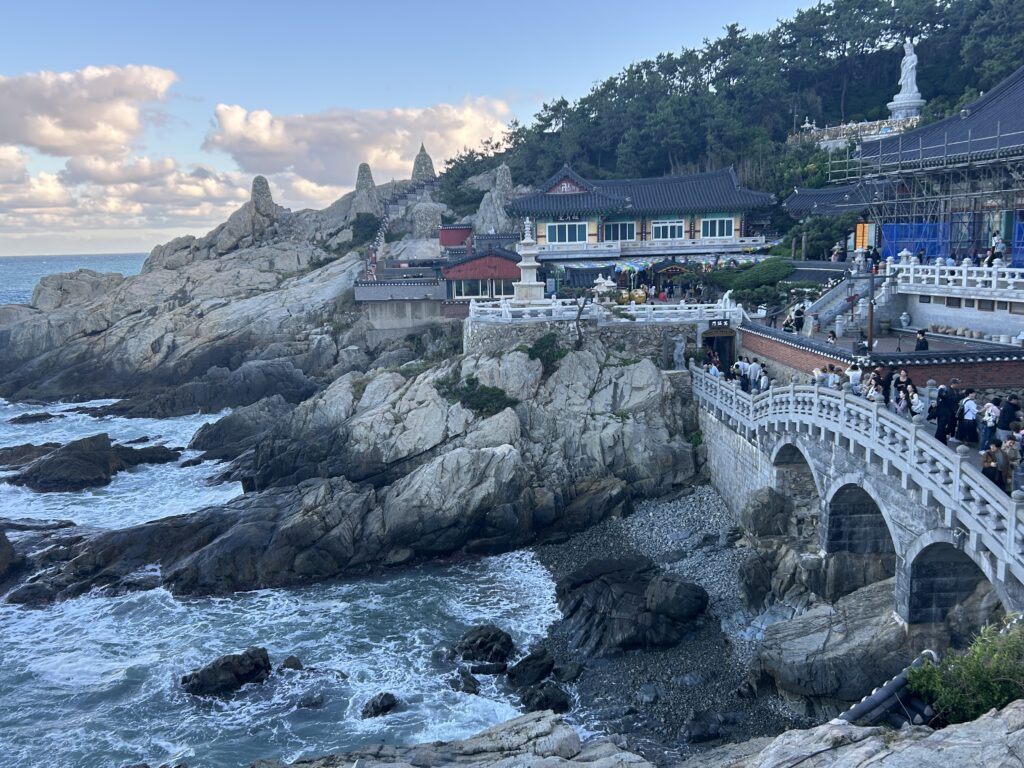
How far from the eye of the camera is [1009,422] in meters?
21.2

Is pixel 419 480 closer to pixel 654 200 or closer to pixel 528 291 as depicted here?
pixel 528 291

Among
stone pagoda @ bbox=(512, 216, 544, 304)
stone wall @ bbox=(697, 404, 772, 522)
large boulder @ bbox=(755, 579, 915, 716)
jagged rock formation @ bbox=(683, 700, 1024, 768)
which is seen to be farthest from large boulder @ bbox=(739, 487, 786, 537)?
stone pagoda @ bbox=(512, 216, 544, 304)

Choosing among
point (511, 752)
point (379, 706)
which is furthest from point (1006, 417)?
point (379, 706)

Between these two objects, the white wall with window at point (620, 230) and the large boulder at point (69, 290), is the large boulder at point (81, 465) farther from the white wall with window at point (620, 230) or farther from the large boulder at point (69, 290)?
the large boulder at point (69, 290)

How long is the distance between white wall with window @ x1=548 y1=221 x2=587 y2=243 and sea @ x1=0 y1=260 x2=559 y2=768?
Answer: 30.8 m

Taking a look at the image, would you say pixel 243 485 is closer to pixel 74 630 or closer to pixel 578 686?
pixel 74 630

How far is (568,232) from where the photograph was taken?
190 feet

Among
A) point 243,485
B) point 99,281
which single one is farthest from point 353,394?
point 99,281

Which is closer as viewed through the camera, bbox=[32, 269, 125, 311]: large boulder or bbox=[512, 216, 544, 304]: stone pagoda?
bbox=[512, 216, 544, 304]: stone pagoda

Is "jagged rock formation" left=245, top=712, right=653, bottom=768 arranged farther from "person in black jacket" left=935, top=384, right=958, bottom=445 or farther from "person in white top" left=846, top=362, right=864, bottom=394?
"person in white top" left=846, top=362, right=864, bottom=394

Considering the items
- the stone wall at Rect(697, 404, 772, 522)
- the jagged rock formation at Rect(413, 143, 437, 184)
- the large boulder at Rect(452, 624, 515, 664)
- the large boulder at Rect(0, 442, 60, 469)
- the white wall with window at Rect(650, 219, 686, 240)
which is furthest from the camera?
the jagged rock formation at Rect(413, 143, 437, 184)

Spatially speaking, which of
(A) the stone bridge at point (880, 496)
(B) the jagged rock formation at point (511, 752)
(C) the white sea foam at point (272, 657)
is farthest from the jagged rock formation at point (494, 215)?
(B) the jagged rock formation at point (511, 752)

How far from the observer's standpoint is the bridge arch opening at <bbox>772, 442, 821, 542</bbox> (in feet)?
90.1

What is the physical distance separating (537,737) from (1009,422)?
545 inches
